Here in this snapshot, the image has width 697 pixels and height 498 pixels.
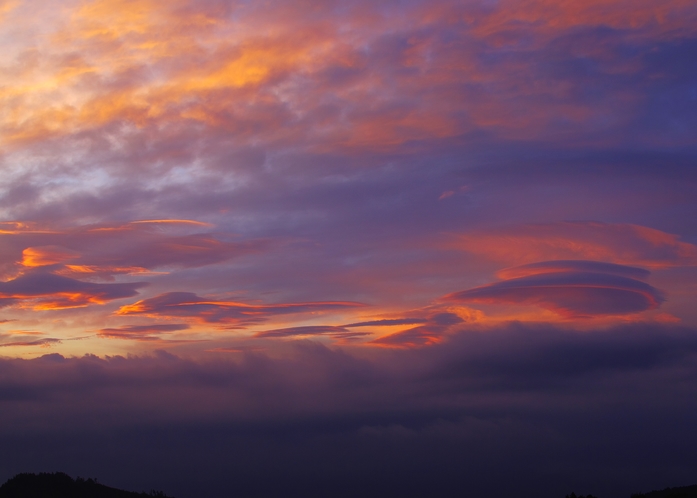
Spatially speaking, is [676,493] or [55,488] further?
[55,488]

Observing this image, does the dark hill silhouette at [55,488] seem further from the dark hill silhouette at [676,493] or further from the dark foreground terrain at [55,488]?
the dark hill silhouette at [676,493]

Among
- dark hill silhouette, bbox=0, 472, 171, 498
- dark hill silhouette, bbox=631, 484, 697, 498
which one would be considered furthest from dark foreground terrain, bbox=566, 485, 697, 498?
dark hill silhouette, bbox=0, 472, 171, 498

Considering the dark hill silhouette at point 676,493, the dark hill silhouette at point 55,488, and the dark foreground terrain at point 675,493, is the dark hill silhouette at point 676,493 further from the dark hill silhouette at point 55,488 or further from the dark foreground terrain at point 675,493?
the dark hill silhouette at point 55,488

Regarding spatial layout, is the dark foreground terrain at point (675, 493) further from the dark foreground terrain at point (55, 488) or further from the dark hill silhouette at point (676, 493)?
the dark foreground terrain at point (55, 488)

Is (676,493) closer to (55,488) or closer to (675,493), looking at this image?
(675,493)

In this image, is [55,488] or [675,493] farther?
[55,488]

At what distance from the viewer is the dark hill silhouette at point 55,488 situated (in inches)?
5723

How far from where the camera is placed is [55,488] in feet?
488

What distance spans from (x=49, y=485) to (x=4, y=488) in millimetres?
9359

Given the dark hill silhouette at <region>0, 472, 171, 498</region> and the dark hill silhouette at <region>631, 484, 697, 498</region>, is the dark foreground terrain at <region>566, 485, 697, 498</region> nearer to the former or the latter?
the dark hill silhouette at <region>631, 484, 697, 498</region>

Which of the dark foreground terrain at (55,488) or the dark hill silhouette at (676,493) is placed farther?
the dark foreground terrain at (55,488)

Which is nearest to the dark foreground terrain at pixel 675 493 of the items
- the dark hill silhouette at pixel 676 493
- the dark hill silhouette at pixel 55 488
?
the dark hill silhouette at pixel 676 493

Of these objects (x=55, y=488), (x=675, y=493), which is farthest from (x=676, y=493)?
(x=55, y=488)

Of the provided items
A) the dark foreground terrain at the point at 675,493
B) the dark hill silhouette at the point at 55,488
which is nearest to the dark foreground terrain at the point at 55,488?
the dark hill silhouette at the point at 55,488
